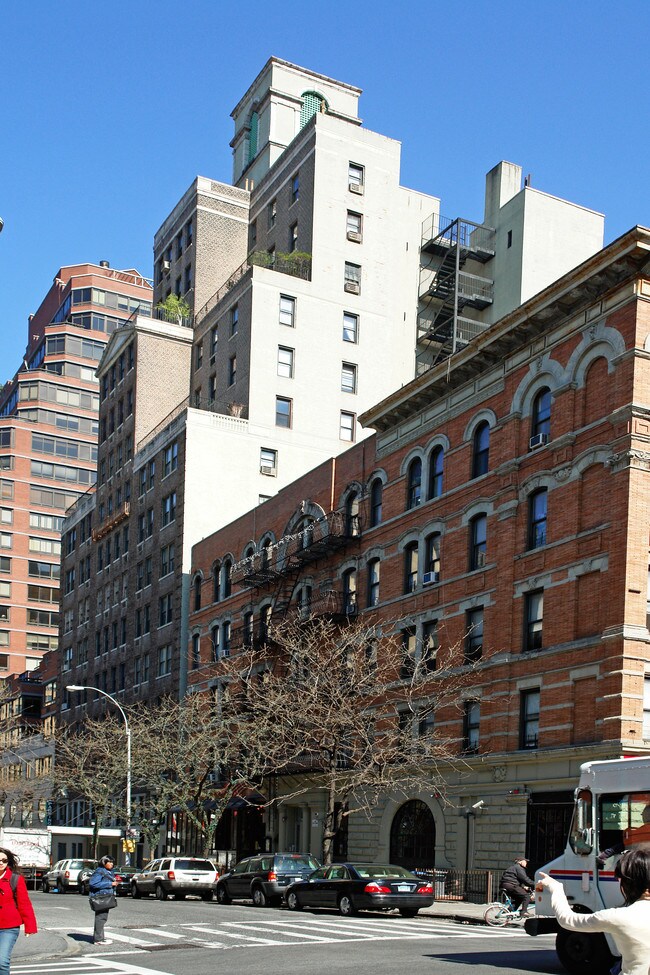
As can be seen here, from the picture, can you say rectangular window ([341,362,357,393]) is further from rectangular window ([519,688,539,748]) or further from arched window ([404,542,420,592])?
rectangular window ([519,688,539,748])

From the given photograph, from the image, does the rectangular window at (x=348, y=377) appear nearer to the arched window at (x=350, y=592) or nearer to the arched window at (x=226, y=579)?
the arched window at (x=226, y=579)

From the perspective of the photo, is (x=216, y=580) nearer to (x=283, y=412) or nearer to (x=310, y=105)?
(x=283, y=412)

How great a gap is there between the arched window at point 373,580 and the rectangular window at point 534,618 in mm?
10182

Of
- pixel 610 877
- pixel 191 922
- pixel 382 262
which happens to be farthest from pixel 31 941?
pixel 382 262

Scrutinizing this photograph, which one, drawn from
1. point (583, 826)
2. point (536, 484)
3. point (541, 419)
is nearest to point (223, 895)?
A: point (536, 484)

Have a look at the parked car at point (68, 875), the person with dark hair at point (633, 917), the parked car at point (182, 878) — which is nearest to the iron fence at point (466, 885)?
the parked car at point (182, 878)

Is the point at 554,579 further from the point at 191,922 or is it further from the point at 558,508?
the point at 191,922

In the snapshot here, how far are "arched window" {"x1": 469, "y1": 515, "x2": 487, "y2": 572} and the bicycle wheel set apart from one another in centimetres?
1348

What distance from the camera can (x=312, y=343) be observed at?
67938mm

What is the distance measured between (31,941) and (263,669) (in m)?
32.0

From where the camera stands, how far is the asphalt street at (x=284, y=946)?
1777 centimetres

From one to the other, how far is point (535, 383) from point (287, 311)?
1250 inches

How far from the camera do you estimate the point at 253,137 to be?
80875mm

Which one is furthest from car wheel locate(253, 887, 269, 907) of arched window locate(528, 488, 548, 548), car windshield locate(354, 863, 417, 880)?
arched window locate(528, 488, 548, 548)
